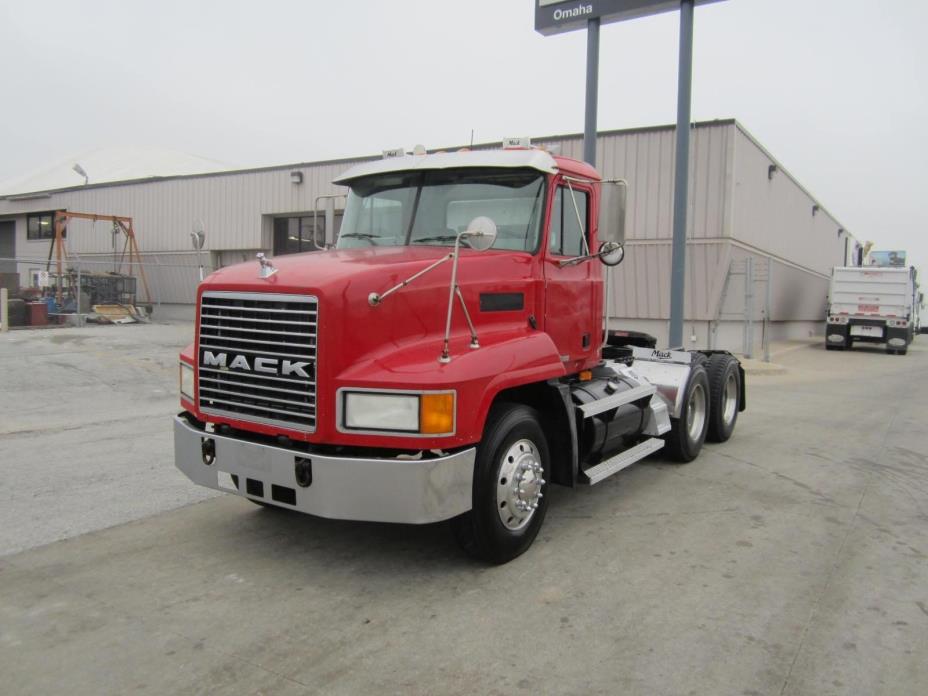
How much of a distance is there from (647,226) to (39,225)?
92.7 ft

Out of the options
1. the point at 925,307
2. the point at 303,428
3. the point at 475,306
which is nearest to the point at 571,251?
the point at 475,306

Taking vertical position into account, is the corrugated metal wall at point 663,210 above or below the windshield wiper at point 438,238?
above

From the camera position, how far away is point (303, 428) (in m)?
4.01

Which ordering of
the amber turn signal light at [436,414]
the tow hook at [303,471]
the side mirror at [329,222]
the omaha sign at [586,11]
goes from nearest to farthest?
the amber turn signal light at [436,414], the tow hook at [303,471], the side mirror at [329,222], the omaha sign at [586,11]

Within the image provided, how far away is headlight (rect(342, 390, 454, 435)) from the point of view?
12.5 feet

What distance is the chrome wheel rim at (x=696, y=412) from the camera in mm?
7438

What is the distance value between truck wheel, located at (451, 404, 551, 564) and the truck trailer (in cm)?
2461

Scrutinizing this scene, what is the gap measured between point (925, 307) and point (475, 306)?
5618 centimetres

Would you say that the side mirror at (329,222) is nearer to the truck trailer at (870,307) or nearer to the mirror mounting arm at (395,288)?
the mirror mounting arm at (395,288)

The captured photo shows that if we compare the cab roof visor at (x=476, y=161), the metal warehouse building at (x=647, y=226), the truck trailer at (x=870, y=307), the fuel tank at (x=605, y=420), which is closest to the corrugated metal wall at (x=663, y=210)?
the metal warehouse building at (x=647, y=226)

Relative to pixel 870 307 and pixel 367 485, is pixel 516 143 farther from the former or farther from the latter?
pixel 870 307

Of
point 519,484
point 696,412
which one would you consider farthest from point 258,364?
point 696,412

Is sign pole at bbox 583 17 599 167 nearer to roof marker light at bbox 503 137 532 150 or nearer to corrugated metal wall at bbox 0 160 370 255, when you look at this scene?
corrugated metal wall at bbox 0 160 370 255

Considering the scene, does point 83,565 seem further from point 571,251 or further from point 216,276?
point 571,251
